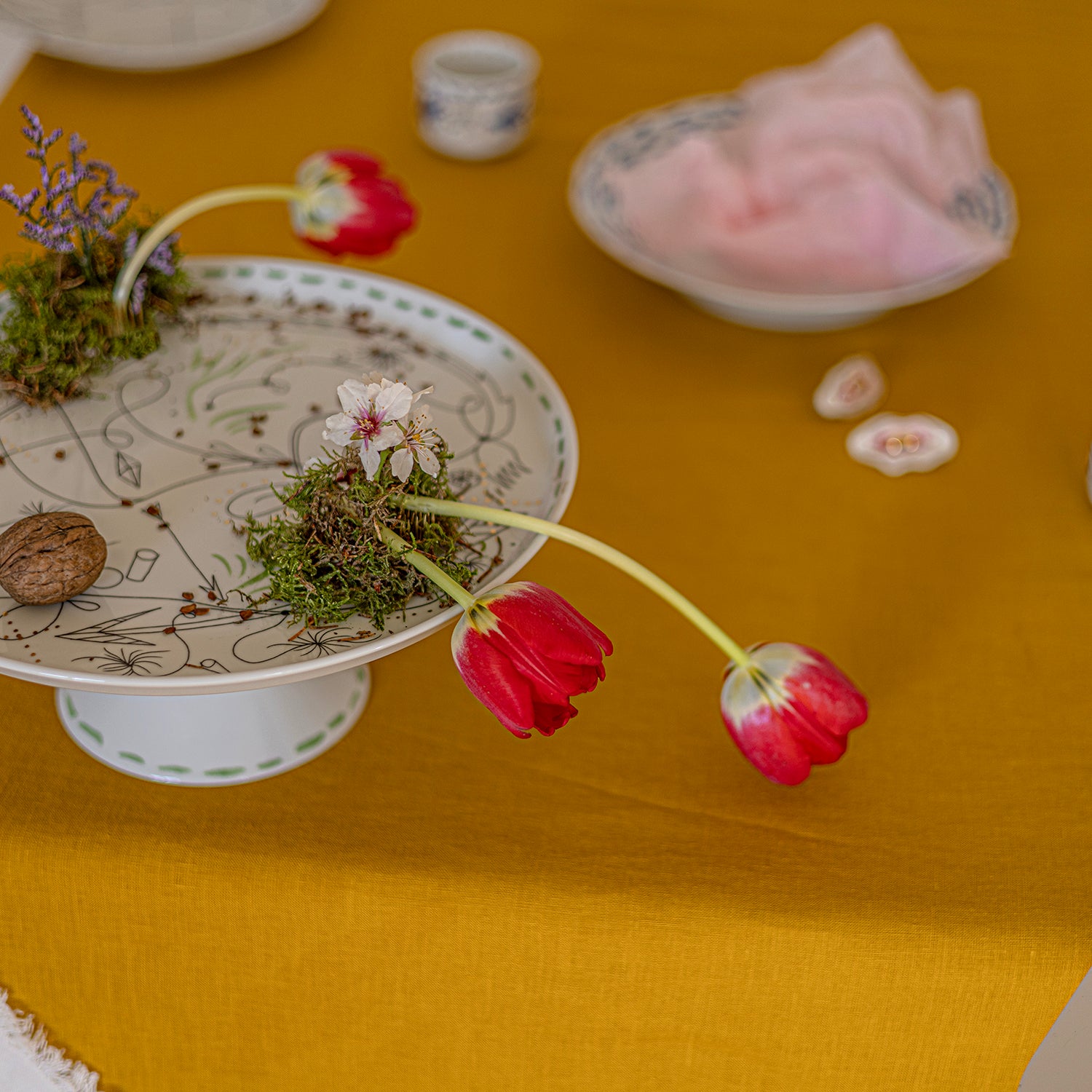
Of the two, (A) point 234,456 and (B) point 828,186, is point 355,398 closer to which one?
(A) point 234,456

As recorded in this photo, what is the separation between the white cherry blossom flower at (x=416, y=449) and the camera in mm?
432

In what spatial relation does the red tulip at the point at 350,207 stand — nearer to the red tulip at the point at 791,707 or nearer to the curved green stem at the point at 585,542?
the curved green stem at the point at 585,542

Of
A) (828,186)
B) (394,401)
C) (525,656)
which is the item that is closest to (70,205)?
(394,401)

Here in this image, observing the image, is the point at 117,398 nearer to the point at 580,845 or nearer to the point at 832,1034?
the point at 580,845

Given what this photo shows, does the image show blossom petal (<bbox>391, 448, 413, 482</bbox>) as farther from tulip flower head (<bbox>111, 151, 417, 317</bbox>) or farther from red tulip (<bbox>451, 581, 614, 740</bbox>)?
tulip flower head (<bbox>111, 151, 417, 317</bbox>)

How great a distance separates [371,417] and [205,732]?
0.17 meters

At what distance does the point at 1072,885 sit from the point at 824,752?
0.45ft

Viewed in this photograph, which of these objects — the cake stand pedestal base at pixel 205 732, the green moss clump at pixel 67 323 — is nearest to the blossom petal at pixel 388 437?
the cake stand pedestal base at pixel 205 732

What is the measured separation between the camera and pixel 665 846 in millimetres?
488

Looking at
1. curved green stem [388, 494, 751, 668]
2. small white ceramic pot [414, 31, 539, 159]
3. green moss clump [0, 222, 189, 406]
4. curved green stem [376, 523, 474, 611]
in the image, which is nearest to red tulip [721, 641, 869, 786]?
curved green stem [388, 494, 751, 668]

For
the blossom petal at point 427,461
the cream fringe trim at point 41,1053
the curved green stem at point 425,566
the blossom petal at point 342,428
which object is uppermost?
the blossom petal at point 342,428

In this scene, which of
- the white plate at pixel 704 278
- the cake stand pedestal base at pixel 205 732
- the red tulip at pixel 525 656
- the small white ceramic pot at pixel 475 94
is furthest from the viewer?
the small white ceramic pot at pixel 475 94

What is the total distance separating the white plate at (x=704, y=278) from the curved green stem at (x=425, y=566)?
346 millimetres

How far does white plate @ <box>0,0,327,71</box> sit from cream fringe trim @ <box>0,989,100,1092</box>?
2.54 feet
